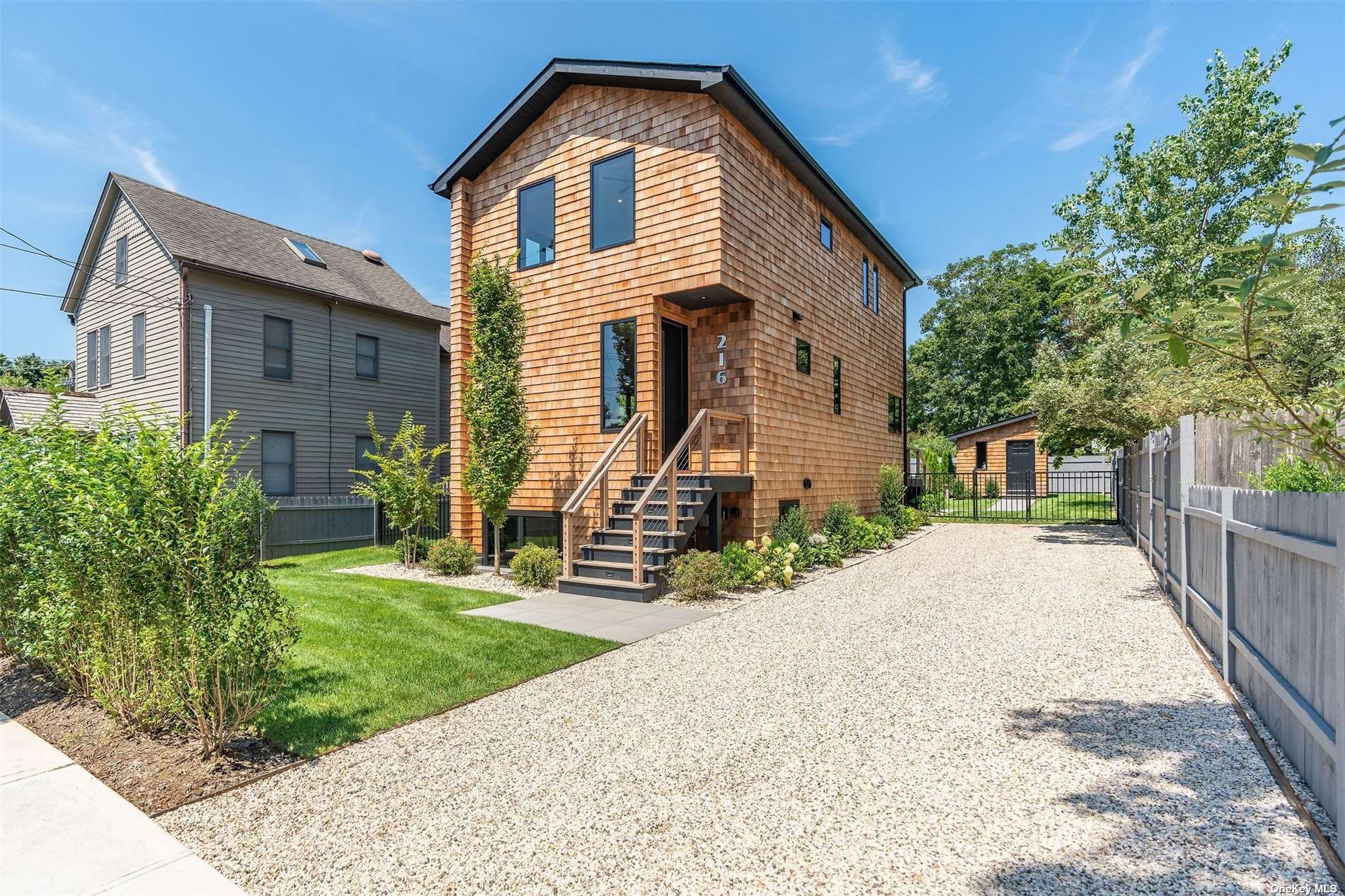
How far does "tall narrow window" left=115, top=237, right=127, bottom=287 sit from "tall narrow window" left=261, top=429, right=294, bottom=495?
559cm

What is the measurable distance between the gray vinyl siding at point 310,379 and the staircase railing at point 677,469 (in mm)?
10125

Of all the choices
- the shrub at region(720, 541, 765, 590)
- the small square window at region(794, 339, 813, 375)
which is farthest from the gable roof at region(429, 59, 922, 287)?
the shrub at region(720, 541, 765, 590)

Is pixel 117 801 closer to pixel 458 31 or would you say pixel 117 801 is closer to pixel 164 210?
pixel 458 31

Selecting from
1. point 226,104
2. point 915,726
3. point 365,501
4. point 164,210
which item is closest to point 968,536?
point 915,726

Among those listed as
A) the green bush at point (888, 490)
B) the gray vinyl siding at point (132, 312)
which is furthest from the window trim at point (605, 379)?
the gray vinyl siding at point (132, 312)

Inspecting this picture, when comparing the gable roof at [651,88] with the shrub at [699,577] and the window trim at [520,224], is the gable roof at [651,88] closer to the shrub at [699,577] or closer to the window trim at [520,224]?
the window trim at [520,224]

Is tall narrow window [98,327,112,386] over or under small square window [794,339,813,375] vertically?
over

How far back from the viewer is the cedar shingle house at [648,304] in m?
9.16

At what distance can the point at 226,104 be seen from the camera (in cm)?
1423

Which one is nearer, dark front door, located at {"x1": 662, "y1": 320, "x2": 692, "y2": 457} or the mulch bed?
the mulch bed

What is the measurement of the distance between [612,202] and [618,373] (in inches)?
109

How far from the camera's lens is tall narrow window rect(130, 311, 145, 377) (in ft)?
51.0

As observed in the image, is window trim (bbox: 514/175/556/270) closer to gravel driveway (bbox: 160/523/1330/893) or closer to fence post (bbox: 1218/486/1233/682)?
gravel driveway (bbox: 160/523/1330/893)

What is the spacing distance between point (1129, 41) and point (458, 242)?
1284cm
